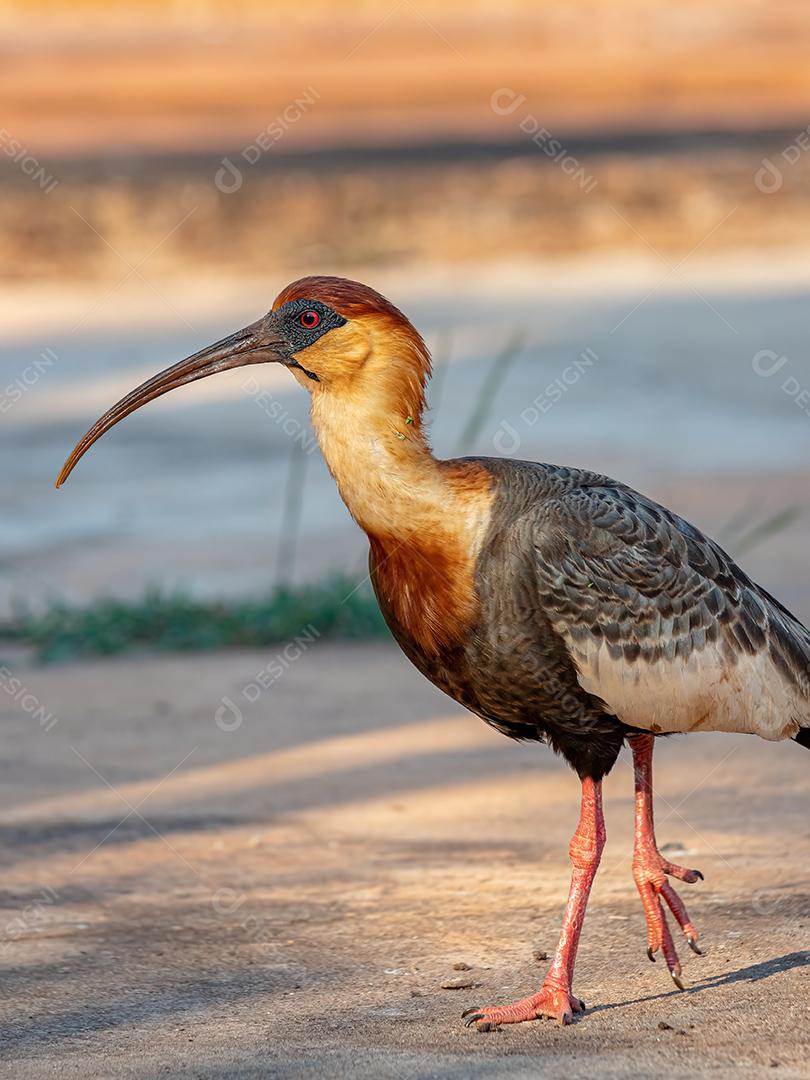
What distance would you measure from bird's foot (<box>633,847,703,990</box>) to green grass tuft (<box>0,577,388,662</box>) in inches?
186

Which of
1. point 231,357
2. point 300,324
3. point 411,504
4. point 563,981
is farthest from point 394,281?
point 563,981

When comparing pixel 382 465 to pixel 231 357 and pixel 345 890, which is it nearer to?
pixel 231 357

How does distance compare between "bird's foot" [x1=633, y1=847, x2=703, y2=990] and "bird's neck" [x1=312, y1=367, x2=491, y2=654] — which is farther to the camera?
"bird's foot" [x1=633, y1=847, x2=703, y2=990]

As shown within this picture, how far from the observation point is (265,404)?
16.2m

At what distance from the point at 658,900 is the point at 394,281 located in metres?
16.3

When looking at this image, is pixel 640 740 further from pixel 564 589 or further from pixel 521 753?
pixel 521 753

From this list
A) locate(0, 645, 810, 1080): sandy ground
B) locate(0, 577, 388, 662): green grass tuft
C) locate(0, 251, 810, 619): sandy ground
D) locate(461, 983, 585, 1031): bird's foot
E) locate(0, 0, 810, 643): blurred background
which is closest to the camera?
locate(0, 645, 810, 1080): sandy ground

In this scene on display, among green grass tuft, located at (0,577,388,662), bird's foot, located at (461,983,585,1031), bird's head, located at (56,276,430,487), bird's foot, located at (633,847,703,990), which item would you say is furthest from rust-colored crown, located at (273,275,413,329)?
green grass tuft, located at (0,577,388,662)

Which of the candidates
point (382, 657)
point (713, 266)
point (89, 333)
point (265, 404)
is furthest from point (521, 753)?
point (713, 266)

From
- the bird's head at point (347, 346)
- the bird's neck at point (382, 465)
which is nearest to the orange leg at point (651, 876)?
the bird's neck at point (382, 465)

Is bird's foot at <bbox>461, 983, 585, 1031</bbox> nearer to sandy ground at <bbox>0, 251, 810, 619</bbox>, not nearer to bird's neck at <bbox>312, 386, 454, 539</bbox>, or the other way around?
bird's neck at <bbox>312, 386, 454, 539</bbox>

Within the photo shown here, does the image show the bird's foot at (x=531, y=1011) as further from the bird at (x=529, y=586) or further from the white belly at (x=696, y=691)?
the white belly at (x=696, y=691)

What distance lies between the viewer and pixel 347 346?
550cm

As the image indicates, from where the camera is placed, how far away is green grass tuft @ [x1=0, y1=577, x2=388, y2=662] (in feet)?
33.8
